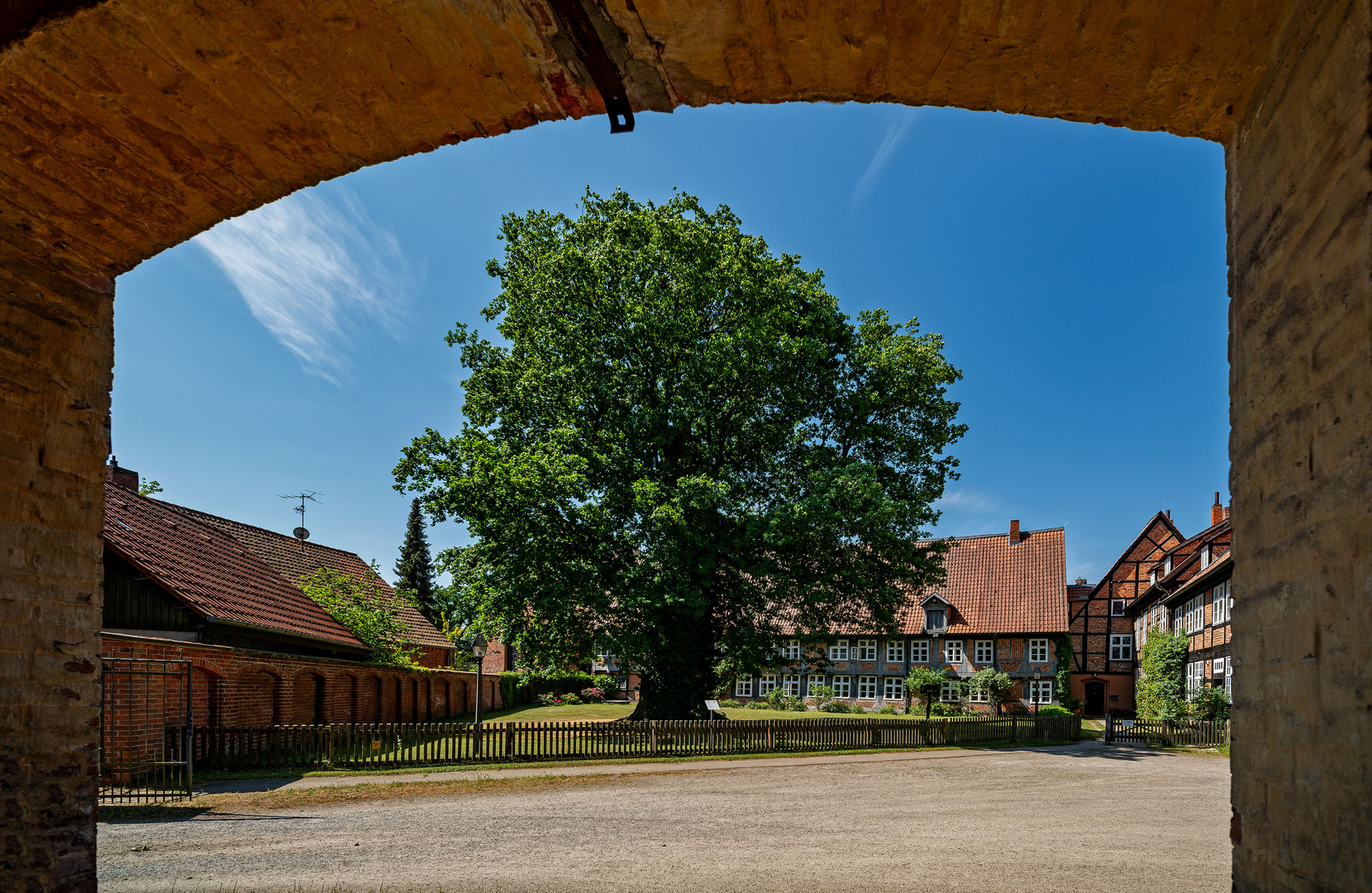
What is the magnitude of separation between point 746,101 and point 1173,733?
28.3m

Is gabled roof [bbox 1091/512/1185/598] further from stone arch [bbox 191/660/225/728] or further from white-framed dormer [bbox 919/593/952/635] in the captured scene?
stone arch [bbox 191/660/225/728]

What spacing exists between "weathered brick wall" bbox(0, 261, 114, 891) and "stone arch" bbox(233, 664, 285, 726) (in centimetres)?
1313

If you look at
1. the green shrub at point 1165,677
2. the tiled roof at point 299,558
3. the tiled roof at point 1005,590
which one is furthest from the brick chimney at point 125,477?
the green shrub at point 1165,677

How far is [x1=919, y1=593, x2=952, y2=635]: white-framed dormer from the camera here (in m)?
38.6

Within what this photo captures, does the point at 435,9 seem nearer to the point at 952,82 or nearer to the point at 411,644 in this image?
the point at 952,82

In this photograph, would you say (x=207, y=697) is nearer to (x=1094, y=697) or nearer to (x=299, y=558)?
(x=299, y=558)

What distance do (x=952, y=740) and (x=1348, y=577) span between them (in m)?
23.3

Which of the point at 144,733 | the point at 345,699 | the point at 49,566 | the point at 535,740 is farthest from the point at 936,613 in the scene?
the point at 49,566

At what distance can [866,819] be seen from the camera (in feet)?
33.8

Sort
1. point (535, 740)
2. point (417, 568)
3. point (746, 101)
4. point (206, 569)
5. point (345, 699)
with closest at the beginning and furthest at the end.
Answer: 1. point (746, 101)
2. point (535, 740)
3. point (206, 569)
4. point (345, 699)
5. point (417, 568)

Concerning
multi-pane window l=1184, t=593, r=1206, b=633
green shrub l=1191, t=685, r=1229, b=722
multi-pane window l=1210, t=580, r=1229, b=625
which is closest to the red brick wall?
multi-pane window l=1210, t=580, r=1229, b=625

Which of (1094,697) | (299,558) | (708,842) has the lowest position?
(1094,697)

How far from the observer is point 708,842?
8.65 m

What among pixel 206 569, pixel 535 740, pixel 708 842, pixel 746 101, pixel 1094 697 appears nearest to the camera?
pixel 746 101
